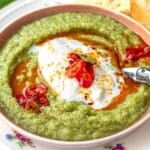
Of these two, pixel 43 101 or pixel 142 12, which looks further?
pixel 142 12

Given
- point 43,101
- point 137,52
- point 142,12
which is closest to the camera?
point 43,101

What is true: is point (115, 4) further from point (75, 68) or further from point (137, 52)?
point (75, 68)

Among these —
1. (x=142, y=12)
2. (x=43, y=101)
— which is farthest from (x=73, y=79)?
(x=142, y=12)

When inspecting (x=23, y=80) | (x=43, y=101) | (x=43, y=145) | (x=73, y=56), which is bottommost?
(x=43, y=145)

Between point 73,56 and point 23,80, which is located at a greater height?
point 73,56

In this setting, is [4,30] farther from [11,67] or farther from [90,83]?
[90,83]

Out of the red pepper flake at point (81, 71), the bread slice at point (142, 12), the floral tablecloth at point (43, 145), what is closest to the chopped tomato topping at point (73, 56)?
the red pepper flake at point (81, 71)

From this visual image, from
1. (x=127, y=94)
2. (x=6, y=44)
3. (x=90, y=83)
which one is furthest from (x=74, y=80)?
(x=6, y=44)
